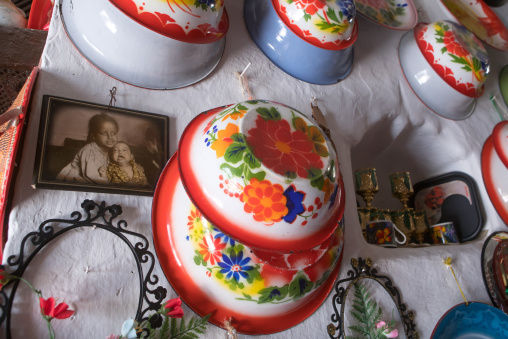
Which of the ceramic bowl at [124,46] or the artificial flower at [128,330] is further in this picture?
the ceramic bowl at [124,46]

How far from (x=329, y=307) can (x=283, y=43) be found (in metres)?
0.70

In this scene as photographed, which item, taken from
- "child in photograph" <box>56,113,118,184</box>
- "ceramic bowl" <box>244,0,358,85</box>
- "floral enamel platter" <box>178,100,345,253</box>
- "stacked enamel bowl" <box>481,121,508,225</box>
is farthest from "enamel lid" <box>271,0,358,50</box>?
"stacked enamel bowl" <box>481,121,508,225</box>

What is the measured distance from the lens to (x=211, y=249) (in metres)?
0.70

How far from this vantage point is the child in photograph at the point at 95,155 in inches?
27.9

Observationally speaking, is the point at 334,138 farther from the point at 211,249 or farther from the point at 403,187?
the point at 211,249

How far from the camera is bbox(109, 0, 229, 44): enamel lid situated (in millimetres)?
750

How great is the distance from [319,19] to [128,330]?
2.82 ft

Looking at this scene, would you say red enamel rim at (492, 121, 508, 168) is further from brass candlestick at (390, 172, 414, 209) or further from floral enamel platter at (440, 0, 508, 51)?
floral enamel platter at (440, 0, 508, 51)

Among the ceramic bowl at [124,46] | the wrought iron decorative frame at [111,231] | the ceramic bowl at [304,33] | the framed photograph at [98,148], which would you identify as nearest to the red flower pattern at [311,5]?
the ceramic bowl at [304,33]

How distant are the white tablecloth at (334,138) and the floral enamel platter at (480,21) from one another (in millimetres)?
101

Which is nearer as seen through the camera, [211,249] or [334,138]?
[211,249]

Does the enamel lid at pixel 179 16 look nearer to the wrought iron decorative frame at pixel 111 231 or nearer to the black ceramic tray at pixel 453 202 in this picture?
the wrought iron decorative frame at pixel 111 231

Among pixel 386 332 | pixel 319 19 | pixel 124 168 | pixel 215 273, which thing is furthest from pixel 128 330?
pixel 319 19

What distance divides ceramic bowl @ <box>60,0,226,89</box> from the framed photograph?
0.31ft
